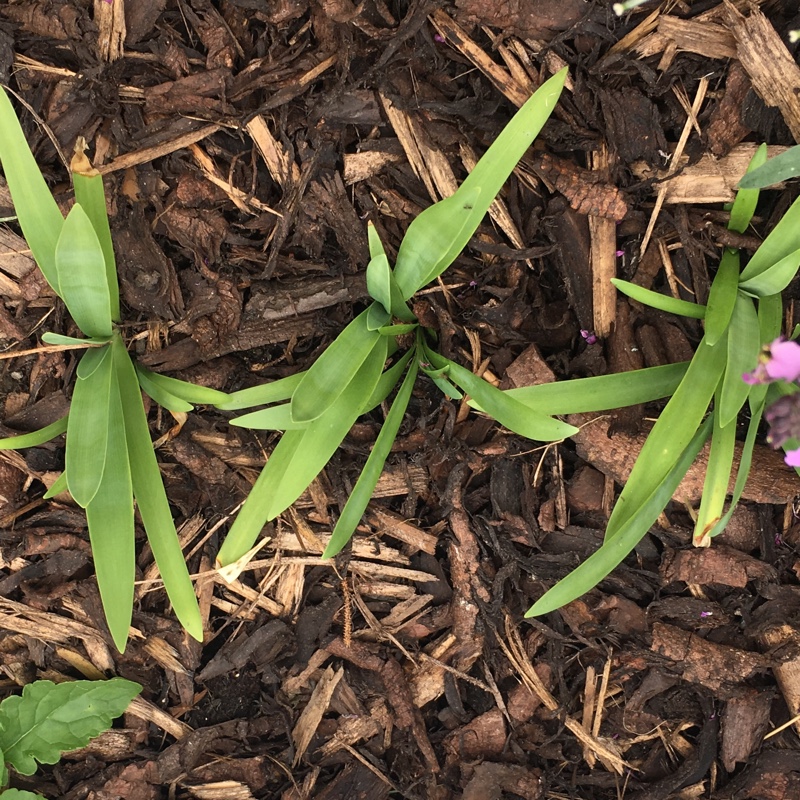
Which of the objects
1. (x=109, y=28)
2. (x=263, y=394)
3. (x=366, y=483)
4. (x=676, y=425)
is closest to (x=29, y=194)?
(x=109, y=28)

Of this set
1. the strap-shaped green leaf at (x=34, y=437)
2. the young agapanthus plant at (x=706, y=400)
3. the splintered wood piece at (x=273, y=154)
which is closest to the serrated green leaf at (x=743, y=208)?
the young agapanthus plant at (x=706, y=400)

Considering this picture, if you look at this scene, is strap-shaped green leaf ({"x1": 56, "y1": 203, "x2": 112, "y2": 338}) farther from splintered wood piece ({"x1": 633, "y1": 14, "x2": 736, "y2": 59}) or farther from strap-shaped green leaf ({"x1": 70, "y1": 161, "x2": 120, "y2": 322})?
splintered wood piece ({"x1": 633, "y1": 14, "x2": 736, "y2": 59})

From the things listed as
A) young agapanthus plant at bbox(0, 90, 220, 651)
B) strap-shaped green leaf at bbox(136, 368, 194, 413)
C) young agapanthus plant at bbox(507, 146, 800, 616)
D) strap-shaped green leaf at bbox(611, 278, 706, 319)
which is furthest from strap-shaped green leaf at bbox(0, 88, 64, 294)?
strap-shaped green leaf at bbox(611, 278, 706, 319)

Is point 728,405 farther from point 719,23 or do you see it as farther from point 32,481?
point 32,481

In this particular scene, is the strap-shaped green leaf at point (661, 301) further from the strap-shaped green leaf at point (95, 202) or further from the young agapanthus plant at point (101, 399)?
the strap-shaped green leaf at point (95, 202)

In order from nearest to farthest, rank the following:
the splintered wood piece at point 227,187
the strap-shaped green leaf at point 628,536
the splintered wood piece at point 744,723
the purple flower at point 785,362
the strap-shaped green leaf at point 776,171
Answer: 1. the purple flower at point 785,362
2. the strap-shaped green leaf at point 776,171
3. the strap-shaped green leaf at point 628,536
4. the splintered wood piece at point 227,187
5. the splintered wood piece at point 744,723

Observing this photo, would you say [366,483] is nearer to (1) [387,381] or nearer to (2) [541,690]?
(1) [387,381]
